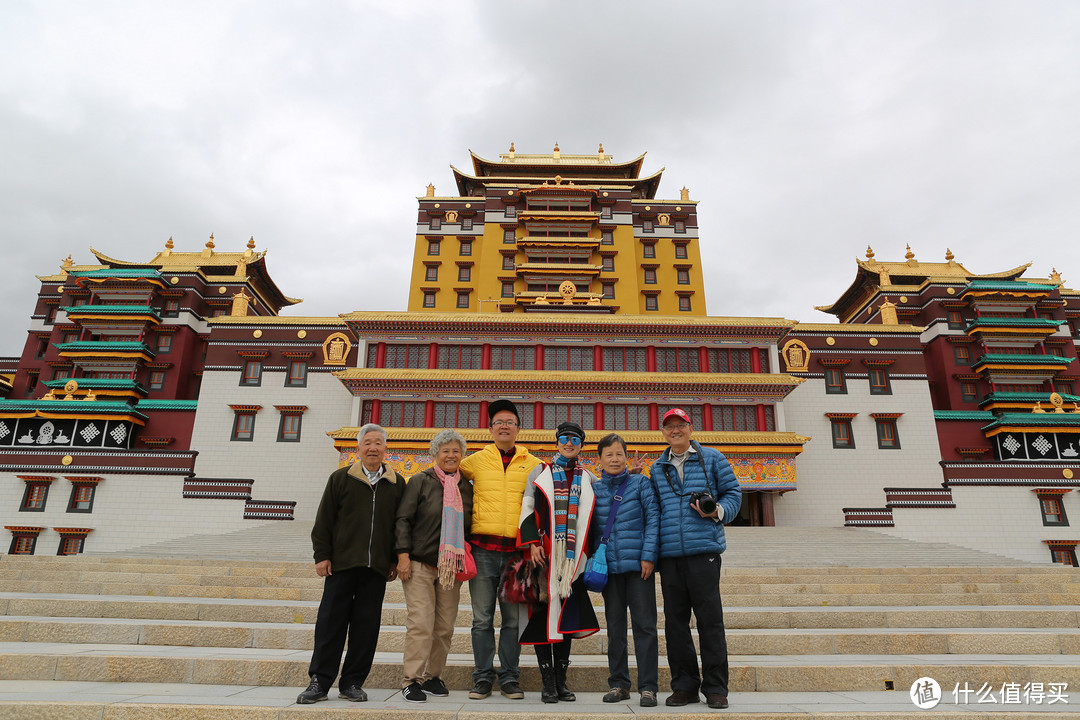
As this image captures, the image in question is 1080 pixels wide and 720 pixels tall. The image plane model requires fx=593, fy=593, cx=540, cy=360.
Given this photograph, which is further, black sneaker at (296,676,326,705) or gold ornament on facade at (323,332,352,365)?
gold ornament on facade at (323,332,352,365)

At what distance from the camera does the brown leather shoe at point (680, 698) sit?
447cm

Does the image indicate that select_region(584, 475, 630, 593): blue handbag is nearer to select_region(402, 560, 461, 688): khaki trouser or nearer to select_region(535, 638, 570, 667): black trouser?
select_region(535, 638, 570, 667): black trouser

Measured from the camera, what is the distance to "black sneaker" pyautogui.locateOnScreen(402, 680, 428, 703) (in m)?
4.53

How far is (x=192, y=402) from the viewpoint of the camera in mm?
30609

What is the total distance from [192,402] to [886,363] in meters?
35.6

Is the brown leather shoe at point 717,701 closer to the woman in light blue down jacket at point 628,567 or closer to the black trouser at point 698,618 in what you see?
the black trouser at point 698,618

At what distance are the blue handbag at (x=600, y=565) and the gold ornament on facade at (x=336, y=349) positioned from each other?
89.6 ft

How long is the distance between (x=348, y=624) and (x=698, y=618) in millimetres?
2914

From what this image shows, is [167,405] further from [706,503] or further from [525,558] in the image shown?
[706,503]

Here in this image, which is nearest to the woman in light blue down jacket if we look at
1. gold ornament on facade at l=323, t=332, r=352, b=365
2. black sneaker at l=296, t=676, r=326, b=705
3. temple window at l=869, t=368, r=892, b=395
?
black sneaker at l=296, t=676, r=326, b=705

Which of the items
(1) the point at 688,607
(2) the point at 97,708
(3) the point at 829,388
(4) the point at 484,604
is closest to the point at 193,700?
(2) the point at 97,708

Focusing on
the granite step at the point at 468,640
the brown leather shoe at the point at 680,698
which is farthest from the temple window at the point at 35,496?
the brown leather shoe at the point at 680,698

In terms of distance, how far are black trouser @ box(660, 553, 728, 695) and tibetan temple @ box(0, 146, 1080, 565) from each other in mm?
20974

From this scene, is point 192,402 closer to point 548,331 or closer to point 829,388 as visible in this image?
point 548,331
